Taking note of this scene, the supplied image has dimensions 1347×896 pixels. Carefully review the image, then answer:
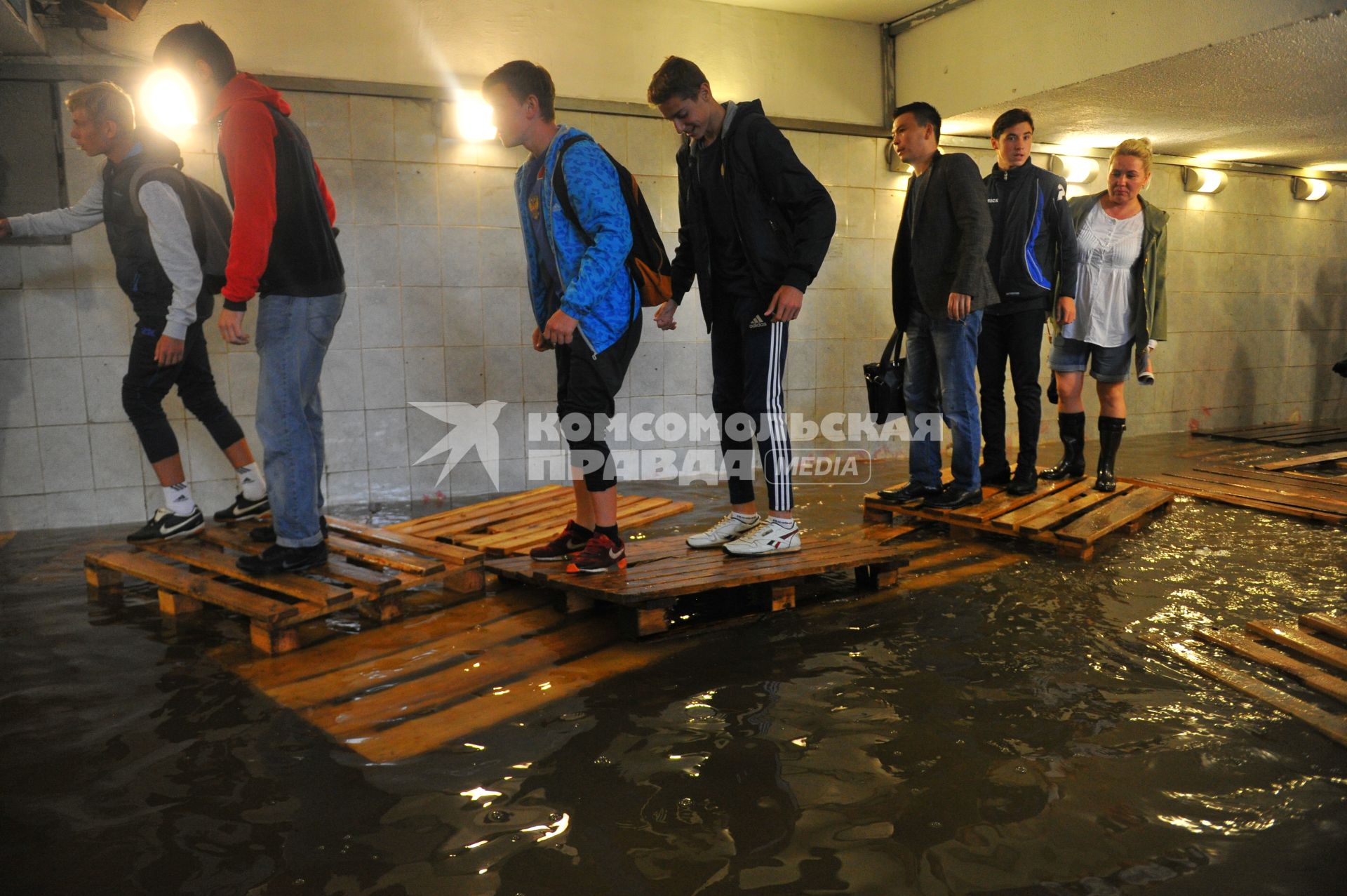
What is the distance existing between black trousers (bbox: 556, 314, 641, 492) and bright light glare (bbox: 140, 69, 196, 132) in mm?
3186

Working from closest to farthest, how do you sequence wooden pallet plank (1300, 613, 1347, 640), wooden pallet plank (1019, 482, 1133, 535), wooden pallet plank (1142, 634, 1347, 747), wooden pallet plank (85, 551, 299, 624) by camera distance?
1. wooden pallet plank (1142, 634, 1347, 747)
2. wooden pallet plank (1300, 613, 1347, 640)
3. wooden pallet plank (85, 551, 299, 624)
4. wooden pallet plank (1019, 482, 1133, 535)

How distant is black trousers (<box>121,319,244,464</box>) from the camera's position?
12.3 ft

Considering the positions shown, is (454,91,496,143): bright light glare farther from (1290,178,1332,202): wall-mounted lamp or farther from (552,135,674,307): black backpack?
(1290,178,1332,202): wall-mounted lamp

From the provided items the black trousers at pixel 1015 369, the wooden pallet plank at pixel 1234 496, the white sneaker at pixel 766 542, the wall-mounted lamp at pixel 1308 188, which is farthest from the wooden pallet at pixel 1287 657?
the wall-mounted lamp at pixel 1308 188

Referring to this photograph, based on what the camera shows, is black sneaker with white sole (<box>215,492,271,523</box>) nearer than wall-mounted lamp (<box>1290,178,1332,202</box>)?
Yes

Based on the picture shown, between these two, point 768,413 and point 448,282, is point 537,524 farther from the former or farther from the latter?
point 448,282

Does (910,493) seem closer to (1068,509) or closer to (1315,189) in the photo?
(1068,509)

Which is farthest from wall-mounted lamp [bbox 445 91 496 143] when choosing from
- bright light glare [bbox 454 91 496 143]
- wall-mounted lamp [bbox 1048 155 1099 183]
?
wall-mounted lamp [bbox 1048 155 1099 183]

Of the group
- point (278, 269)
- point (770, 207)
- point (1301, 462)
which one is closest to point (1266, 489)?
point (1301, 462)

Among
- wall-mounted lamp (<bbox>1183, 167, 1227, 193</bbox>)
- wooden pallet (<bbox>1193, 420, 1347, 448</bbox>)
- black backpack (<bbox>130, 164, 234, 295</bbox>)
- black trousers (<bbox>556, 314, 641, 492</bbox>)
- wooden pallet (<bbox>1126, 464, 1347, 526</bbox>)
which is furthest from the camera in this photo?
wall-mounted lamp (<bbox>1183, 167, 1227, 193</bbox>)

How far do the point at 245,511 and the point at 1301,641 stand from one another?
13.2 ft

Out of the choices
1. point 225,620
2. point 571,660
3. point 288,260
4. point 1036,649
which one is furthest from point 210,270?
point 1036,649

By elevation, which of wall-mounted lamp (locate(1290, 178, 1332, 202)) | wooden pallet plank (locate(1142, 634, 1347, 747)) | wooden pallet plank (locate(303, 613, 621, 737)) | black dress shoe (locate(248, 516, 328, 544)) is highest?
wall-mounted lamp (locate(1290, 178, 1332, 202))

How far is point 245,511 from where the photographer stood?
157 inches
